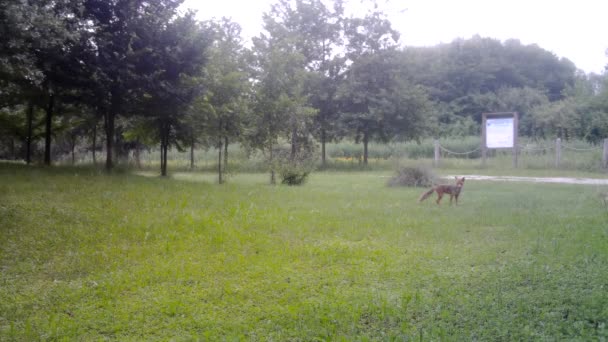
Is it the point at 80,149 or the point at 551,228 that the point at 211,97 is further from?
the point at 80,149

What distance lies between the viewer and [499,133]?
25.3 m

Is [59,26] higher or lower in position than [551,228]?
higher

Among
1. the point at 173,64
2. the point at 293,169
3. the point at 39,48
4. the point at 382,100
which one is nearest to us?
the point at 39,48

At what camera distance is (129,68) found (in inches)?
574

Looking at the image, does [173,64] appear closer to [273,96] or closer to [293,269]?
[273,96]

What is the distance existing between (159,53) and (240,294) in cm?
1103

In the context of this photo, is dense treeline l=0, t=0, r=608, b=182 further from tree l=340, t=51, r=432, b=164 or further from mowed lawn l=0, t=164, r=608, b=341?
mowed lawn l=0, t=164, r=608, b=341

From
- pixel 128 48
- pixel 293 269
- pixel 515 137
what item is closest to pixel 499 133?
pixel 515 137

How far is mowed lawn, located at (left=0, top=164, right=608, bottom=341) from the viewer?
4.56m

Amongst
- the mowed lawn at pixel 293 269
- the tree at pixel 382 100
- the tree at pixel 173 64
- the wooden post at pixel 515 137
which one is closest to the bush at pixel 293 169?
the tree at pixel 173 64

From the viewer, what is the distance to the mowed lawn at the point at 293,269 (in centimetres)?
456

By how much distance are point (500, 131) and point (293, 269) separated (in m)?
21.6

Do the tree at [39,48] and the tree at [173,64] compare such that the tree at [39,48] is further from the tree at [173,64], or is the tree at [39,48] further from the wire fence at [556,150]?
the wire fence at [556,150]

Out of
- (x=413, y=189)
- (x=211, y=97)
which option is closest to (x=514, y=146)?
(x=413, y=189)
